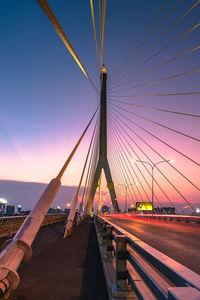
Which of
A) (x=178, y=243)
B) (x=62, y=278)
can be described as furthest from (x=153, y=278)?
(x=178, y=243)

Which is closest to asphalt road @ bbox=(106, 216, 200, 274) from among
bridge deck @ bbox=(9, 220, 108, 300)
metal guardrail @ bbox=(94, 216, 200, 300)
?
metal guardrail @ bbox=(94, 216, 200, 300)

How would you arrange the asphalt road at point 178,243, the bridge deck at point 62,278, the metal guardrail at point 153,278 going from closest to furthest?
the metal guardrail at point 153,278, the bridge deck at point 62,278, the asphalt road at point 178,243

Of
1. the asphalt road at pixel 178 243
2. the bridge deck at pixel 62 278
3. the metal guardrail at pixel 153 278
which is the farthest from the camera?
the asphalt road at pixel 178 243

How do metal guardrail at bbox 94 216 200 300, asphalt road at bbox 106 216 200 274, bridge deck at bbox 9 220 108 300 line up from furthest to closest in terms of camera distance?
asphalt road at bbox 106 216 200 274 → bridge deck at bbox 9 220 108 300 → metal guardrail at bbox 94 216 200 300

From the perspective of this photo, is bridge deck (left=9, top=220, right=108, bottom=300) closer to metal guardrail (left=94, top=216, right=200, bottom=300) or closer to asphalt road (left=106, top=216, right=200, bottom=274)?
metal guardrail (left=94, top=216, right=200, bottom=300)

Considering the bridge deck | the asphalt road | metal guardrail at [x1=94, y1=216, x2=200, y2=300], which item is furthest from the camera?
the asphalt road

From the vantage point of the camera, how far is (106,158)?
38.8 metres

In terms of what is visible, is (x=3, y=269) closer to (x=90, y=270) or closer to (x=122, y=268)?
(x=122, y=268)

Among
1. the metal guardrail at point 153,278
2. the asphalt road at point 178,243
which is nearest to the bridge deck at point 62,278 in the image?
the metal guardrail at point 153,278

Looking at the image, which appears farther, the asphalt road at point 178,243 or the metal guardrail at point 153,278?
the asphalt road at point 178,243

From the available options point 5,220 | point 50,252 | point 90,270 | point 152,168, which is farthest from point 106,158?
point 90,270

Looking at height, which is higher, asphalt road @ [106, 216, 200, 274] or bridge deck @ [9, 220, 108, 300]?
asphalt road @ [106, 216, 200, 274]

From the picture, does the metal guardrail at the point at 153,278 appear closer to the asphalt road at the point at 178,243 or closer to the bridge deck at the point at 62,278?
the bridge deck at the point at 62,278

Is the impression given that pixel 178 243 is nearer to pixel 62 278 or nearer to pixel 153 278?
pixel 62 278
